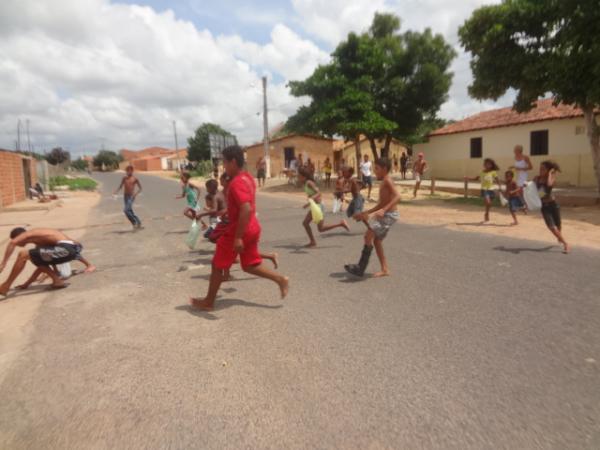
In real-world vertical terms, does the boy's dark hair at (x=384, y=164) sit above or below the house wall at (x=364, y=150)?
below

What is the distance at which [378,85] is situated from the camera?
23.7 m

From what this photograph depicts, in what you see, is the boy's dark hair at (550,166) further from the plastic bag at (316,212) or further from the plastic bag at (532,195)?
the plastic bag at (316,212)

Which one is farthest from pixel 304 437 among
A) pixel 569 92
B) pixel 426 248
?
pixel 569 92

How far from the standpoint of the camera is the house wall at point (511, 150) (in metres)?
18.5

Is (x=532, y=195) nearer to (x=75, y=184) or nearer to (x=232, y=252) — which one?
(x=232, y=252)

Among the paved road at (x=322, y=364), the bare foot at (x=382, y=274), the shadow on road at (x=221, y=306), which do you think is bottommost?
the paved road at (x=322, y=364)

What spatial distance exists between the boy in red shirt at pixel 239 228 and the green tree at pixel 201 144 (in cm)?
5986

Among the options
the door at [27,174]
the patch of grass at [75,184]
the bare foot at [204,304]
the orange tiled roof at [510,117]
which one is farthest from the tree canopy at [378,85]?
the patch of grass at [75,184]

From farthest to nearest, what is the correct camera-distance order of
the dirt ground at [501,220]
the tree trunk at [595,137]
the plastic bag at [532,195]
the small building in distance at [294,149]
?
the small building in distance at [294,149] < the tree trunk at [595,137] < the dirt ground at [501,220] < the plastic bag at [532,195]

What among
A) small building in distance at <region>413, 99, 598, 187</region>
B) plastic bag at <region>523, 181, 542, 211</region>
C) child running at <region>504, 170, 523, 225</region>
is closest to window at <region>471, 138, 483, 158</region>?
small building in distance at <region>413, 99, 598, 187</region>

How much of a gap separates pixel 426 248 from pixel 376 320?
371cm

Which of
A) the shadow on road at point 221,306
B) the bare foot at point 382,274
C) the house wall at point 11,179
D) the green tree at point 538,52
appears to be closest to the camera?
the shadow on road at point 221,306

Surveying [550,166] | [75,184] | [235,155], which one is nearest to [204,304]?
[235,155]

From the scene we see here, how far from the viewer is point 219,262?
4375 millimetres
